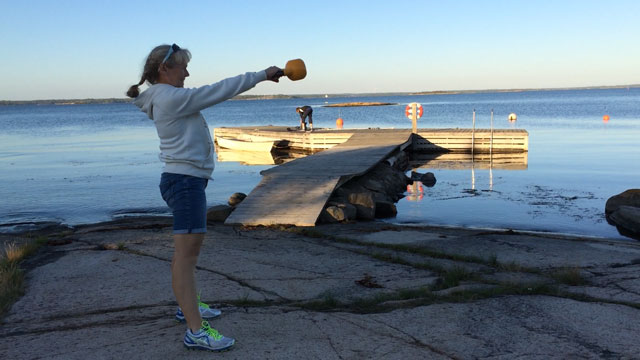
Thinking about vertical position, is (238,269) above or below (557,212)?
above

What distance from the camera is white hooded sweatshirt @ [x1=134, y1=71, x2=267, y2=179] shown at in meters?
3.51

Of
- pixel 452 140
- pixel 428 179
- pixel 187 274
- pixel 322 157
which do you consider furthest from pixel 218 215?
pixel 452 140

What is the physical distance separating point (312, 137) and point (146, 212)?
39.8 feet

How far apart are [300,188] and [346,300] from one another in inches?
270

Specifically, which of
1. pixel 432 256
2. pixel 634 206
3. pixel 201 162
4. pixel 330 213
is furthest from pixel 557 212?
pixel 201 162

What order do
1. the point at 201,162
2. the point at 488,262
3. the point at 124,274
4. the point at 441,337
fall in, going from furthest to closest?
the point at 488,262 < the point at 124,274 < the point at 441,337 < the point at 201,162

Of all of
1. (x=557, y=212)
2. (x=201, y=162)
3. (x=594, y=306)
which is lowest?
(x=557, y=212)

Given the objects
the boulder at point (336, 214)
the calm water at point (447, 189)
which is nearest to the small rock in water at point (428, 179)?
the calm water at point (447, 189)

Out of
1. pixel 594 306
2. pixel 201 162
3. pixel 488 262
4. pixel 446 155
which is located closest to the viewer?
pixel 201 162

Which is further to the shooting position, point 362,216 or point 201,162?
point 362,216

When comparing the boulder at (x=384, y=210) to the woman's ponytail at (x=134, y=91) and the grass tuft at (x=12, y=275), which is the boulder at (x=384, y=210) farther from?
the woman's ponytail at (x=134, y=91)

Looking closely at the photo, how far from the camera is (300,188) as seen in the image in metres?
11.8

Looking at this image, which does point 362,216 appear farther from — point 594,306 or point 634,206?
point 594,306

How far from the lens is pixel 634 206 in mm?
12078
